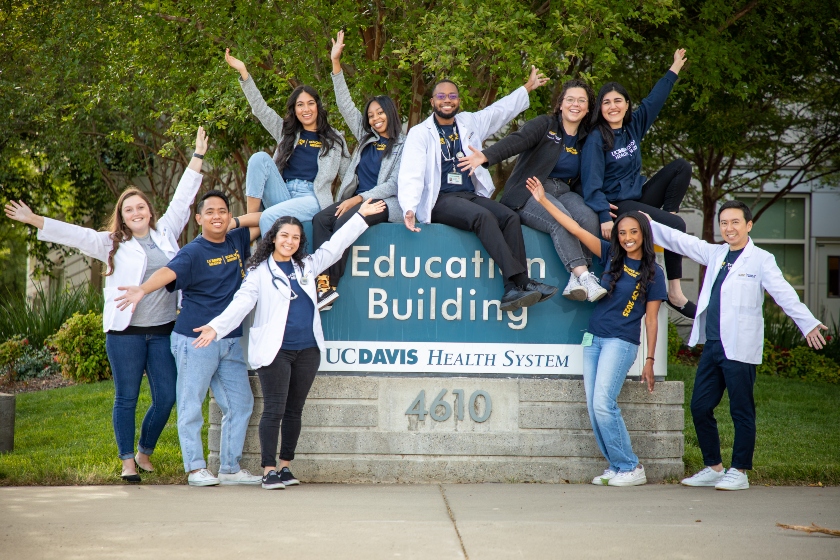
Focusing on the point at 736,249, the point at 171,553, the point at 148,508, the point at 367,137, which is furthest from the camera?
the point at 367,137

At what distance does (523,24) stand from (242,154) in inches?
220

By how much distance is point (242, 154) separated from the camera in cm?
1314

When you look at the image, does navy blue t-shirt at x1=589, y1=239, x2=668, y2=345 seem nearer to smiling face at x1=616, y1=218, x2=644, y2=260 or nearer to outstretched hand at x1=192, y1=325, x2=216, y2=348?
smiling face at x1=616, y1=218, x2=644, y2=260

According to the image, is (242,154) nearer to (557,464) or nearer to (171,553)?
(557,464)

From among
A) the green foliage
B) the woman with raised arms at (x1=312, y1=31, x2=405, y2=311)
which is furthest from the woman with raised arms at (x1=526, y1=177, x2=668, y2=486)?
the green foliage

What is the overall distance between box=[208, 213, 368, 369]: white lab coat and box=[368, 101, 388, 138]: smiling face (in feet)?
2.95

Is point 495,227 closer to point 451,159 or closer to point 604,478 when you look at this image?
point 451,159

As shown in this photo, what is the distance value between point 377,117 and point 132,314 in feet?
6.97

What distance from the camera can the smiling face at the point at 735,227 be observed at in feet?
19.5

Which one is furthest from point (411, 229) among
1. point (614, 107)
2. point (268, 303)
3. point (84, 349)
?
point (84, 349)

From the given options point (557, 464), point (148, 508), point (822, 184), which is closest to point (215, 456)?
point (148, 508)

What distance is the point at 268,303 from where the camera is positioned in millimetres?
5816

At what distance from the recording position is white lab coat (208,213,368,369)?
5.73m

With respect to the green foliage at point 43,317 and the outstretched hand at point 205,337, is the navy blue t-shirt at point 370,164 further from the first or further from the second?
the green foliage at point 43,317
